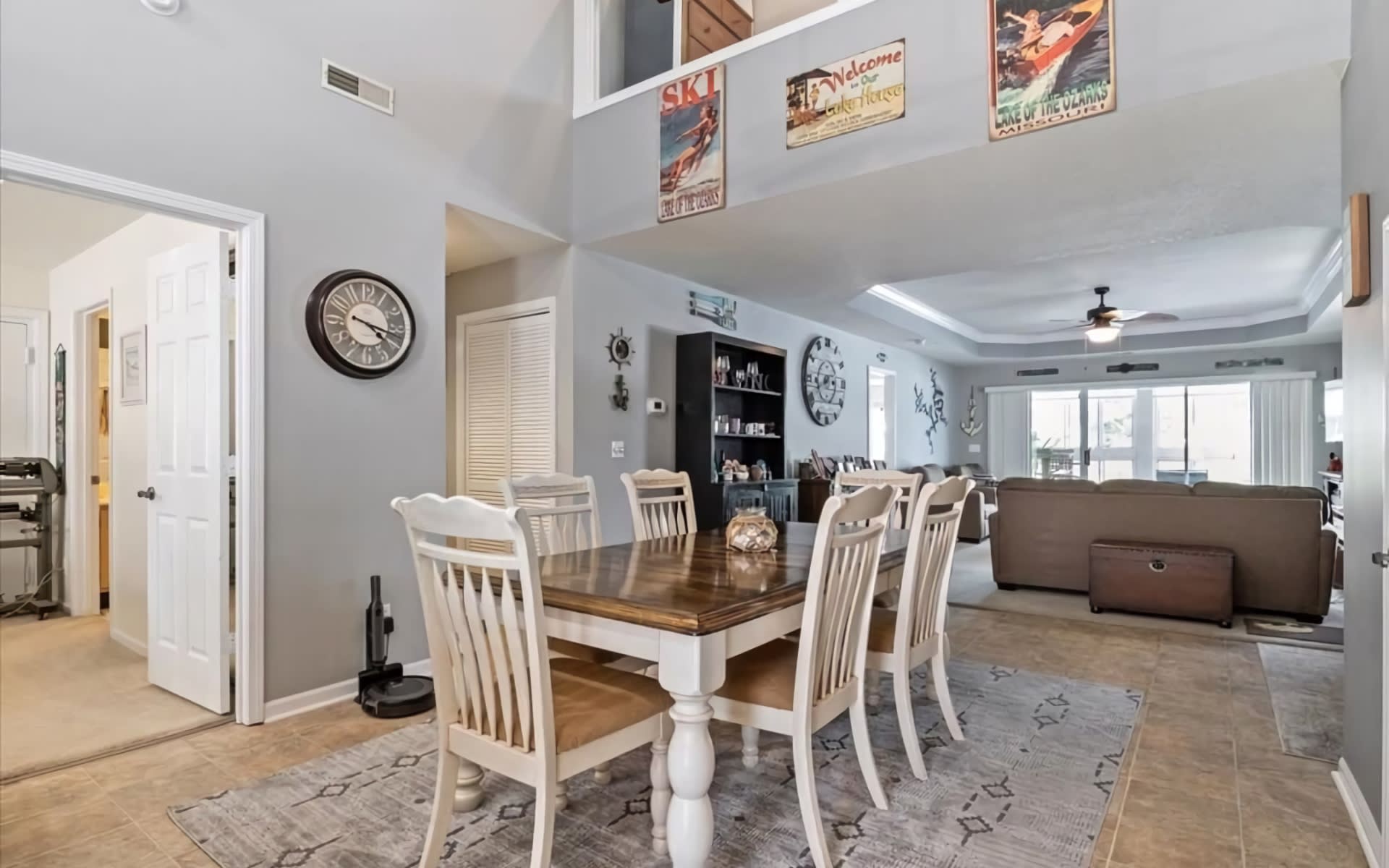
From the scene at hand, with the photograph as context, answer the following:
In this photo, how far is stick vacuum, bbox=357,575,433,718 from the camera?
9.66ft

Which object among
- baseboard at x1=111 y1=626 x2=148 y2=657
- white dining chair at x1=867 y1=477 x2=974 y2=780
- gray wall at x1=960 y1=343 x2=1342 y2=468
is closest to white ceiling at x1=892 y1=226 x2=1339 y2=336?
gray wall at x1=960 y1=343 x2=1342 y2=468

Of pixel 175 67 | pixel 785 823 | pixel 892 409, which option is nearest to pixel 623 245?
pixel 175 67

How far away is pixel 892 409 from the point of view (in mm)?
8961

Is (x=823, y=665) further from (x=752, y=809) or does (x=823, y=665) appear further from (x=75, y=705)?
(x=75, y=705)

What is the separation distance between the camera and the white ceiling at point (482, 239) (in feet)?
12.9

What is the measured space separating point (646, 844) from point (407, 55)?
365 cm

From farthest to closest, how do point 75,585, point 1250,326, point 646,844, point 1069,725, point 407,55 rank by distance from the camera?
point 1250,326 → point 75,585 → point 407,55 → point 1069,725 → point 646,844

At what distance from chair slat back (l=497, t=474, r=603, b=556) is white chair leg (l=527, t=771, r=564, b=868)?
117 cm

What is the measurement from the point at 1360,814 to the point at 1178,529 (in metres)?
3.04

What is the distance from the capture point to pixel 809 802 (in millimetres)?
1825

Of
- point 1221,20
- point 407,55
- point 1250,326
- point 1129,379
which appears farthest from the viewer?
point 1129,379

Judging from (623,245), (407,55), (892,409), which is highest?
(407,55)

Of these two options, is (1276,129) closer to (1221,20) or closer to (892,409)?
(1221,20)

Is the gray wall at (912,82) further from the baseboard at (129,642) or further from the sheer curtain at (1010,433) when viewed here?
the sheer curtain at (1010,433)
